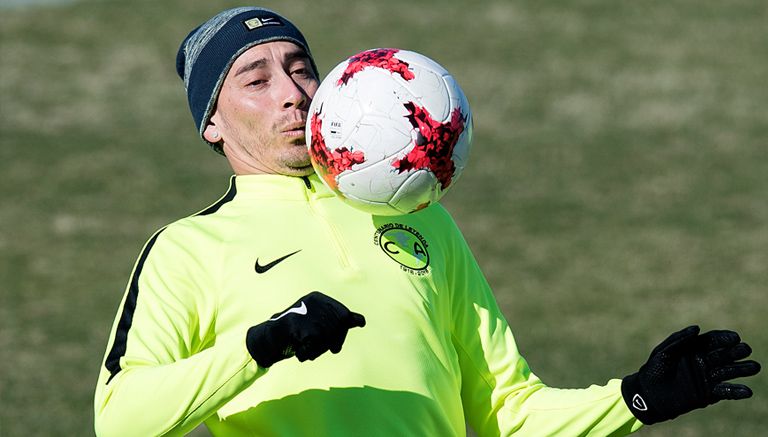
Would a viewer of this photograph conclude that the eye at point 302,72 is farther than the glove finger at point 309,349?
Yes

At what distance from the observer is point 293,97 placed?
486 cm

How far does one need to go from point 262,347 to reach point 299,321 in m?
0.17

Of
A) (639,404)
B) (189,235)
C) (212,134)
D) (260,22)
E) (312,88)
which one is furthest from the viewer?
(212,134)

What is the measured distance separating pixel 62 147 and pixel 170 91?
1978 mm

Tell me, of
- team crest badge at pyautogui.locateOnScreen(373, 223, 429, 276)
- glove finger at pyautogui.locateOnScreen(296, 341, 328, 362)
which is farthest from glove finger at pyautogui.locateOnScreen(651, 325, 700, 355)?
glove finger at pyautogui.locateOnScreen(296, 341, 328, 362)

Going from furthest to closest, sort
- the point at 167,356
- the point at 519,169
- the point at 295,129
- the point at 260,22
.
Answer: the point at 519,169 < the point at 260,22 < the point at 295,129 < the point at 167,356

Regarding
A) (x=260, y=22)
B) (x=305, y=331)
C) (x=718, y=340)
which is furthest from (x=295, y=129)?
(x=718, y=340)

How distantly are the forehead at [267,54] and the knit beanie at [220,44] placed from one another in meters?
0.02

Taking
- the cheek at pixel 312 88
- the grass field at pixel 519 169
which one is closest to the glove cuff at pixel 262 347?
the cheek at pixel 312 88

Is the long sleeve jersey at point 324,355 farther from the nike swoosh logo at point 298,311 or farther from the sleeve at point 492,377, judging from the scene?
the nike swoosh logo at point 298,311

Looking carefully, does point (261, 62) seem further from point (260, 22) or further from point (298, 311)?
point (298, 311)

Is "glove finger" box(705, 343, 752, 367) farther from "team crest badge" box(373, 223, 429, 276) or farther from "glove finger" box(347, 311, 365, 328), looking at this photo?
"glove finger" box(347, 311, 365, 328)

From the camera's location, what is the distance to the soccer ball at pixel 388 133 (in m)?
4.50

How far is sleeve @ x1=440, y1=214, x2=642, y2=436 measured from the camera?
485 cm
